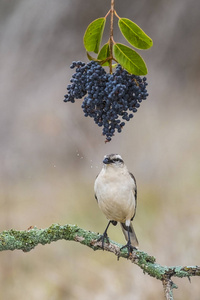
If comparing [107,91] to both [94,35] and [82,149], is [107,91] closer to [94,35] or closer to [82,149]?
[94,35]

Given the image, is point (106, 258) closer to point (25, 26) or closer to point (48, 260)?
point (48, 260)

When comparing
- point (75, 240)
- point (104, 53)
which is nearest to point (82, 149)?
point (75, 240)

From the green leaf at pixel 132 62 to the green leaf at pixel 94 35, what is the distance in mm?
72

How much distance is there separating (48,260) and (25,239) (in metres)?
1.17

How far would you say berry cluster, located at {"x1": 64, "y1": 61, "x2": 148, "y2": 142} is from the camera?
994 mm

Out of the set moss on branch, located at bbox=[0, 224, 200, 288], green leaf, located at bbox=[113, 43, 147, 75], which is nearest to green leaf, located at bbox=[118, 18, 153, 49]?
green leaf, located at bbox=[113, 43, 147, 75]

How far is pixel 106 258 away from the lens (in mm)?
2373

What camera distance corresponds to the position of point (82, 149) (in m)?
2.32

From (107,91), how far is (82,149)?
134 cm

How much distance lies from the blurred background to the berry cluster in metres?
1.25

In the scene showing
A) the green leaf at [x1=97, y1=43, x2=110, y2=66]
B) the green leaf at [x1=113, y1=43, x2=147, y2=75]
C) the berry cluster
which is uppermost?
the green leaf at [x1=97, y1=43, x2=110, y2=66]

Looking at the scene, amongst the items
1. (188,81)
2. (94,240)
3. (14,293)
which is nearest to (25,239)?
(94,240)

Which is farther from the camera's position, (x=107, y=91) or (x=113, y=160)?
(x=113, y=160)

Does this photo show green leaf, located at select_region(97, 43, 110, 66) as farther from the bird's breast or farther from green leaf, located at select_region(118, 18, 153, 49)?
the bird's breast
